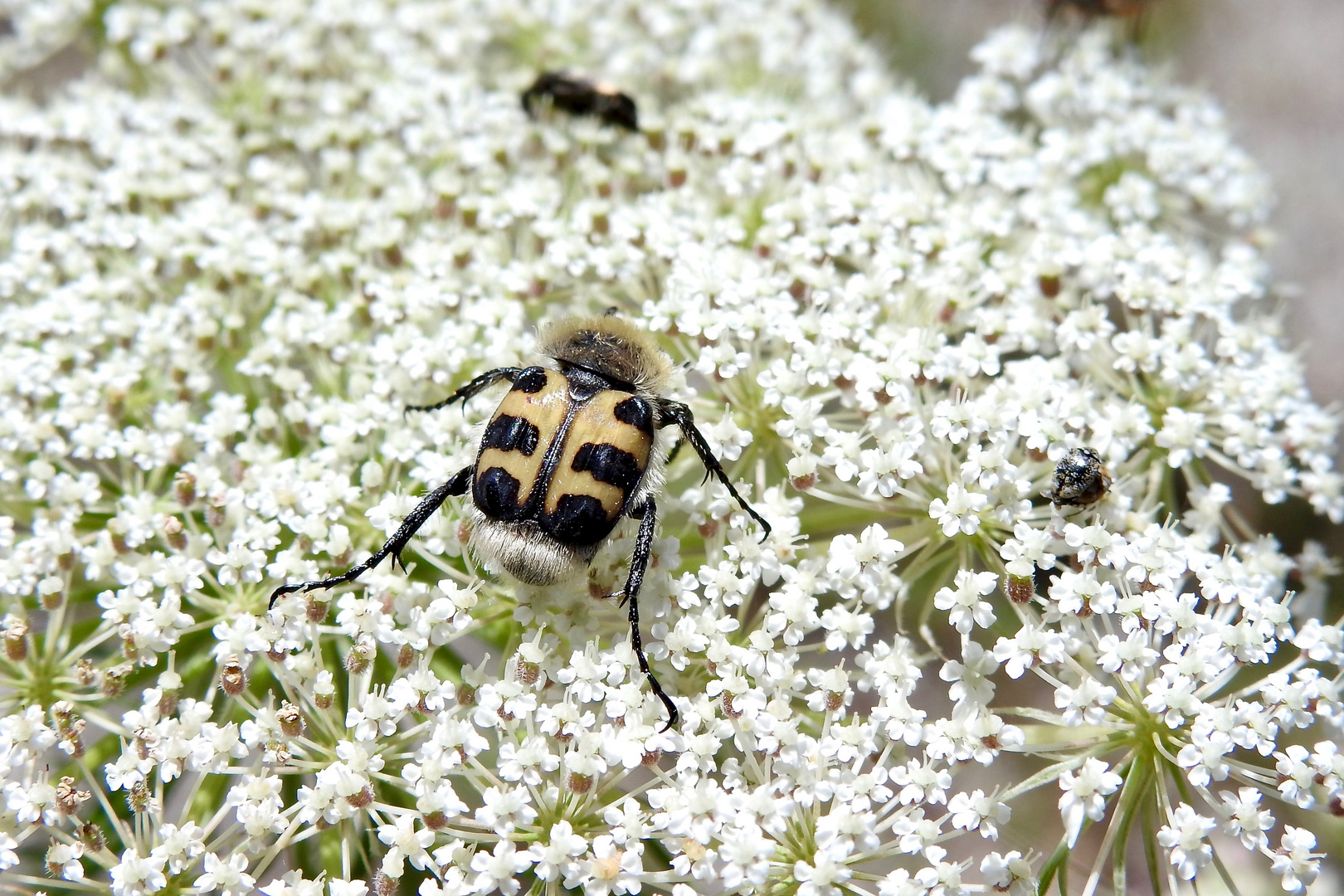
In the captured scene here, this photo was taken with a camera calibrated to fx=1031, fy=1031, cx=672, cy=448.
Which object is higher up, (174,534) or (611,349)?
(611,349)

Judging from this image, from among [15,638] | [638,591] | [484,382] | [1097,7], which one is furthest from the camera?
[1097,7]

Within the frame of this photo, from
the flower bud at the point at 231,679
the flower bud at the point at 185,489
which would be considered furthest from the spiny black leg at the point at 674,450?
the flower bud at the point at 185,489

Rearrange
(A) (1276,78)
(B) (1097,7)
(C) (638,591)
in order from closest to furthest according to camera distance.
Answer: (C) (638,591) → (B) (1097,7) → (A) (1276,78)

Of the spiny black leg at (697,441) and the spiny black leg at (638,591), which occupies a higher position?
the spiny black leg at (697,441)

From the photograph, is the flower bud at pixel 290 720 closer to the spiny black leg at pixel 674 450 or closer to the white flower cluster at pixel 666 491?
the white flower cluster at pixel 666 491

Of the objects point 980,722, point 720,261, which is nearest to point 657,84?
point 720,261

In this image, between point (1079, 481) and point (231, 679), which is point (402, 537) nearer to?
point (231, 679)

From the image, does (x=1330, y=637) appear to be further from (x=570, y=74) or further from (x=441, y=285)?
(x=570, y=74)

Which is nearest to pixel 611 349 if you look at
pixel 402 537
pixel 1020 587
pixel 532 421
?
pixel 532 421
